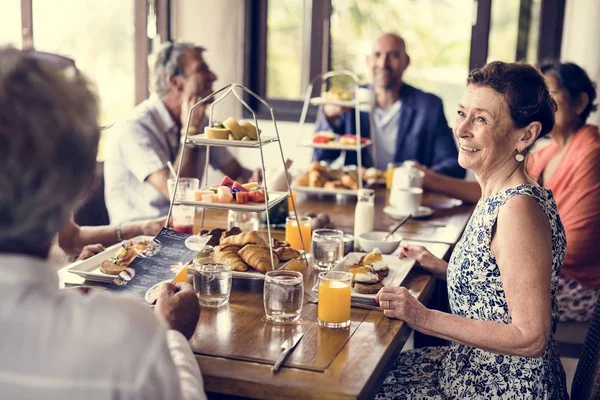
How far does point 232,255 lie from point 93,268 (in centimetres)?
38

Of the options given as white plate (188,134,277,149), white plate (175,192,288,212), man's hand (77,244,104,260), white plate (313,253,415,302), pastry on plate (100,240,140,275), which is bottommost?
white plate (313,253,415,302)

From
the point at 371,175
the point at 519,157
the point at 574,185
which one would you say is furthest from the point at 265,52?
the point at 519,157

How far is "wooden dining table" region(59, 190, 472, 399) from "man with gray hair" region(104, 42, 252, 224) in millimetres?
1169

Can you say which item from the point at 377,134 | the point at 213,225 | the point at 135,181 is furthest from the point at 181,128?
the point at 377,134

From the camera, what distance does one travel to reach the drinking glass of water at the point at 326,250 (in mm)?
2174

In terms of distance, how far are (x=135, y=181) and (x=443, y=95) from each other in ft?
9.19

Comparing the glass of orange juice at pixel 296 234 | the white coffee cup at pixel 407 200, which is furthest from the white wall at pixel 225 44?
the glass of orange juice at pixel 296 234

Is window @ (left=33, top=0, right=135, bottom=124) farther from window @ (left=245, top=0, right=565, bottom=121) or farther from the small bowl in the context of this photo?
the small bowl

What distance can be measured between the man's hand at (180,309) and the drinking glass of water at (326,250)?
0.72m

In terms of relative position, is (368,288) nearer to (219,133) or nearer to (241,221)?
(219,133)

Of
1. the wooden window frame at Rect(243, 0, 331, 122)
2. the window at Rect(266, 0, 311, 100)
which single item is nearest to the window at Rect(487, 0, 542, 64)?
the wooden window frame at Rect(243, 0, 331, 122)

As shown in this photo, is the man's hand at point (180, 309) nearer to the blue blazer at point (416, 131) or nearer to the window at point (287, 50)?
the blue blazer at point (416, 131)

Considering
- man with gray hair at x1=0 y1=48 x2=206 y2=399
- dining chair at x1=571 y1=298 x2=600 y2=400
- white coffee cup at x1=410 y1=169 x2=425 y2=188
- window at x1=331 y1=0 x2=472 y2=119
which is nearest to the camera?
man with gray hair at x1=0 y1=48 x2=206 y2=399

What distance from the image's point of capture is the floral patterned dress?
1.80 m
